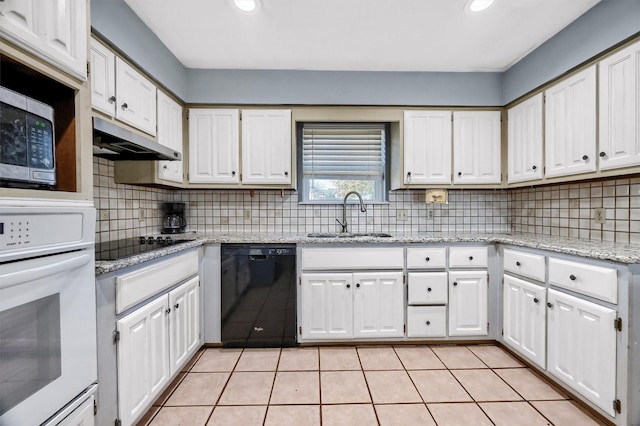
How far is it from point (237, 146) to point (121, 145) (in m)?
1.04

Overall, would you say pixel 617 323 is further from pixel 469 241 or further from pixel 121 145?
pixel 121 145

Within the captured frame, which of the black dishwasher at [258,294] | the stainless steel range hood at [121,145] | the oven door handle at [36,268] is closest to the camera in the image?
the oven door handle at [36,268]

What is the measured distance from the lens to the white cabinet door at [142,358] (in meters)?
1.34

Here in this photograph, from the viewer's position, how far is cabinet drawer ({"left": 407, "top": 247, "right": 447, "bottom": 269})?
7.73ft

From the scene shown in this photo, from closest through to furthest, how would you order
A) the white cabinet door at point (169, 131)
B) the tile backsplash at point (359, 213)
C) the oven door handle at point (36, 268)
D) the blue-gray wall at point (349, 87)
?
the oven door handle at point (36, 268)
the white cabinet door at point (169, 131)
the blue-gray wall at point (349, 87)
the tile backsplash at point (359, 213)

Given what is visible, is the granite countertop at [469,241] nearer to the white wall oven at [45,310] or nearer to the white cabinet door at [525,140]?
the white wall oven at [45,310]

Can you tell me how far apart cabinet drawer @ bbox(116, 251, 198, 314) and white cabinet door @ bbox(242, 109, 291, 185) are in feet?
2.99

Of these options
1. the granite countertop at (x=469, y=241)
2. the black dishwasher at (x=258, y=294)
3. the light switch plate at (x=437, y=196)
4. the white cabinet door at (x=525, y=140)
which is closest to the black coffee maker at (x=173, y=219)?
the granite countertop at (x=469, y=241)

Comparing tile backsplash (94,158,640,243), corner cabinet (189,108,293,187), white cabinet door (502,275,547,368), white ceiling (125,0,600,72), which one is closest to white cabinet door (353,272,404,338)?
tile backsplash (94,158,640,243)

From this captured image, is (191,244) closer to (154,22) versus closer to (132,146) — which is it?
(132,146)

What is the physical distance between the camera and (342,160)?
299 centimetres

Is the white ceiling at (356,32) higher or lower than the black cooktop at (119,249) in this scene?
higher

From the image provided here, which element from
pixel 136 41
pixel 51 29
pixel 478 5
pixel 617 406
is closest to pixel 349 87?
pixel 478 5

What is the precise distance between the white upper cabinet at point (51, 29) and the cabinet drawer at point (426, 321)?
248 centimetres
